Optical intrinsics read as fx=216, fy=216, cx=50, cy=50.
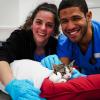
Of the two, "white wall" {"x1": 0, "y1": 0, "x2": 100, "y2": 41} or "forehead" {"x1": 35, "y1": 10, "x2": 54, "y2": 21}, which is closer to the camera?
"forehead" {"x1": 35, "y1": 10, "x2": 54, "y2": 21}

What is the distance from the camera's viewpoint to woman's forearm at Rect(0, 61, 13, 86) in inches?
35.0

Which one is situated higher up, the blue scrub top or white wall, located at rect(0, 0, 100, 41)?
white wall, located at rect(0, 0, 100, 41)

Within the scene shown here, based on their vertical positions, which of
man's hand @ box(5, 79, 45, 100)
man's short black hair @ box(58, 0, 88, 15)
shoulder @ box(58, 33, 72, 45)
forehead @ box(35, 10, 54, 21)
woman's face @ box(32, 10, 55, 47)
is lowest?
man's hand @ box(5, 79, 45, 100)

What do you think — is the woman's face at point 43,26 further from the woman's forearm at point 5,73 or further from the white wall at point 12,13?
the white wall at point 12,13

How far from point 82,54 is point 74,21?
23 centimetres

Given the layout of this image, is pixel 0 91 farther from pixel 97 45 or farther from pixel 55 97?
pixel 97 45

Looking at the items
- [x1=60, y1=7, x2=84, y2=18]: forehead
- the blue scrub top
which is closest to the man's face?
[x1=60, y1=7, x2=84, y2=18]: forehead

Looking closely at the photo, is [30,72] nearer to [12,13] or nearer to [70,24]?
[70,24]

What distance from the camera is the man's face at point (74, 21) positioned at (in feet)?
3.15

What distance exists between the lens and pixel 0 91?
0.93 meters

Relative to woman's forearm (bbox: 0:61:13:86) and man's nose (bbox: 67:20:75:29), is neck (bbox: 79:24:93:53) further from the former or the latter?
woman's forearm (bbox: 0:61:13:86)

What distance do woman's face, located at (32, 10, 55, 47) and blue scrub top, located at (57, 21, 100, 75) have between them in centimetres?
10

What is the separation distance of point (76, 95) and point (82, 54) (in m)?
0.46

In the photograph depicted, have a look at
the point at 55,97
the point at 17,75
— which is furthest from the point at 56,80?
the point at 17,75
